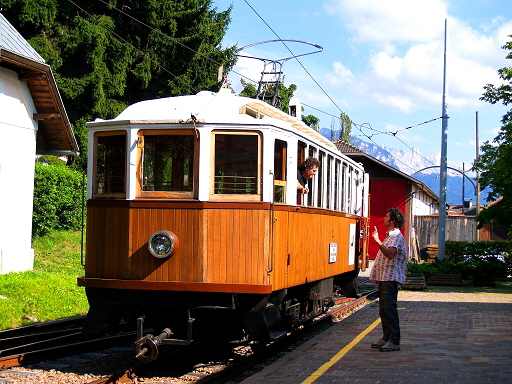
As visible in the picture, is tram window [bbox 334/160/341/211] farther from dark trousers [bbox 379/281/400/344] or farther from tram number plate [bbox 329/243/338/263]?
dark trousers [bbox 379/281/400/344]

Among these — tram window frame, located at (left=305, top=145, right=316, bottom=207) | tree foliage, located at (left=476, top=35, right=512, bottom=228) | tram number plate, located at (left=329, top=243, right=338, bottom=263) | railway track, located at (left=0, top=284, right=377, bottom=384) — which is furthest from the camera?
tree foliage, located at (left=476, top=35, right=512, bottom=228)

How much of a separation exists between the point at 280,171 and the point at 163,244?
1.70 metres

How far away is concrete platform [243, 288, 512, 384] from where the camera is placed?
7.50 meters

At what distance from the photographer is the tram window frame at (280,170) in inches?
331

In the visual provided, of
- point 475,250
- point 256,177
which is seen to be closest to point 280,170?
point 256,177

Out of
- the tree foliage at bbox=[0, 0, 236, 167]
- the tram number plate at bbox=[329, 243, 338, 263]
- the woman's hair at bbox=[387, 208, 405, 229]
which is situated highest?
the tree foliage at bbox=[0, 0, 236, 167]

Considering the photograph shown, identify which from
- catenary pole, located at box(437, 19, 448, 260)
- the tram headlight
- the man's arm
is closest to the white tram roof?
the tram headlight

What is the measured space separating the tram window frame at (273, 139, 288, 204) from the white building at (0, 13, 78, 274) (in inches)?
446

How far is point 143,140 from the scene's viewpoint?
8.21 meters

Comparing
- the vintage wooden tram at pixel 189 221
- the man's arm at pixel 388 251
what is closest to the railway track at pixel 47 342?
the vintage wooden tram at pixel 189 221

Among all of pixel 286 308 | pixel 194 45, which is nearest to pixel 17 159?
pixel 286 308

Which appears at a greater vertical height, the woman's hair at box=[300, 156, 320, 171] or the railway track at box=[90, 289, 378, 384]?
the woman's hair at box=[300, 156, 320, 171]

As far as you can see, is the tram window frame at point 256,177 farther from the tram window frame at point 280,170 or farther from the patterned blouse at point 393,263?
the patterned blouse at point 393,263

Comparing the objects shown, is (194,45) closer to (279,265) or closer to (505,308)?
(505,308)
